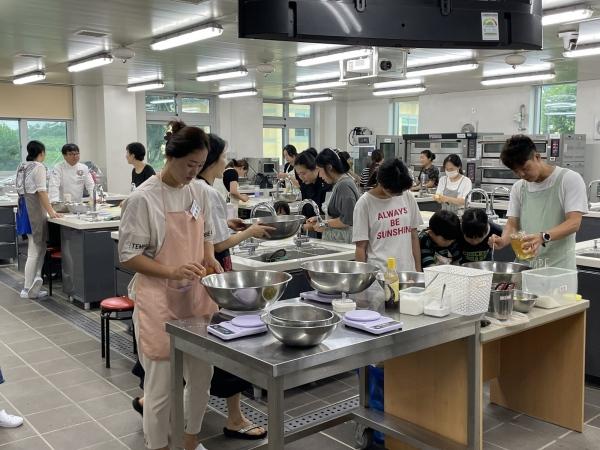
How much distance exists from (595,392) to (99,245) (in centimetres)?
423

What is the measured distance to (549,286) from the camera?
9.40 feet

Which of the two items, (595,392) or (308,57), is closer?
(595,392)

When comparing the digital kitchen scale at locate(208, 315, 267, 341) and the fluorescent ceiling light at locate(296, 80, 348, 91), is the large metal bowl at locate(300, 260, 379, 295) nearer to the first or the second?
the digital kitchen scale at locate(208, 315, 267, 341)

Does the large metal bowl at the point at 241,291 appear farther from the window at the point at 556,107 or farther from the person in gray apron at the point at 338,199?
the window at the point at 556,107

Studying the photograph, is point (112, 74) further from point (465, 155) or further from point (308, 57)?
point (465, 155)

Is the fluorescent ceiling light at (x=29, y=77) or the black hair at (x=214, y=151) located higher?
the fluorescent ceiling light at (x=29, y=77)

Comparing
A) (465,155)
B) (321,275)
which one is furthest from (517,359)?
(465,155)

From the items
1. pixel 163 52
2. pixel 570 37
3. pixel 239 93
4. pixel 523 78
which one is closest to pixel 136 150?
pixel 163 52

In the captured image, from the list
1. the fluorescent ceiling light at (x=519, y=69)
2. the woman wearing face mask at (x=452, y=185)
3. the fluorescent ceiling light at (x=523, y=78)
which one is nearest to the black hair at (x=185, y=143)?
the woman wearing face mask at (x=452, y=185)

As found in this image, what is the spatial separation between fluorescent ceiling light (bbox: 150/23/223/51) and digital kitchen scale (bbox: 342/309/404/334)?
430cm

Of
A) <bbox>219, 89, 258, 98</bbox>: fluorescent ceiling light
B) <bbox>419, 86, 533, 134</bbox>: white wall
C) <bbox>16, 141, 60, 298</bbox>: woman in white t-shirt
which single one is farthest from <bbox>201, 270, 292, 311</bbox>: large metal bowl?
<bbox>419, 86, 533, 134</bbox>: white wall

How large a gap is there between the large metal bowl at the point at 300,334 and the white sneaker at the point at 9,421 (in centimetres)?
208

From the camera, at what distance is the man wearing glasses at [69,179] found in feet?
21.8

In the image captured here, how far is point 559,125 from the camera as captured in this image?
11.2 metres
